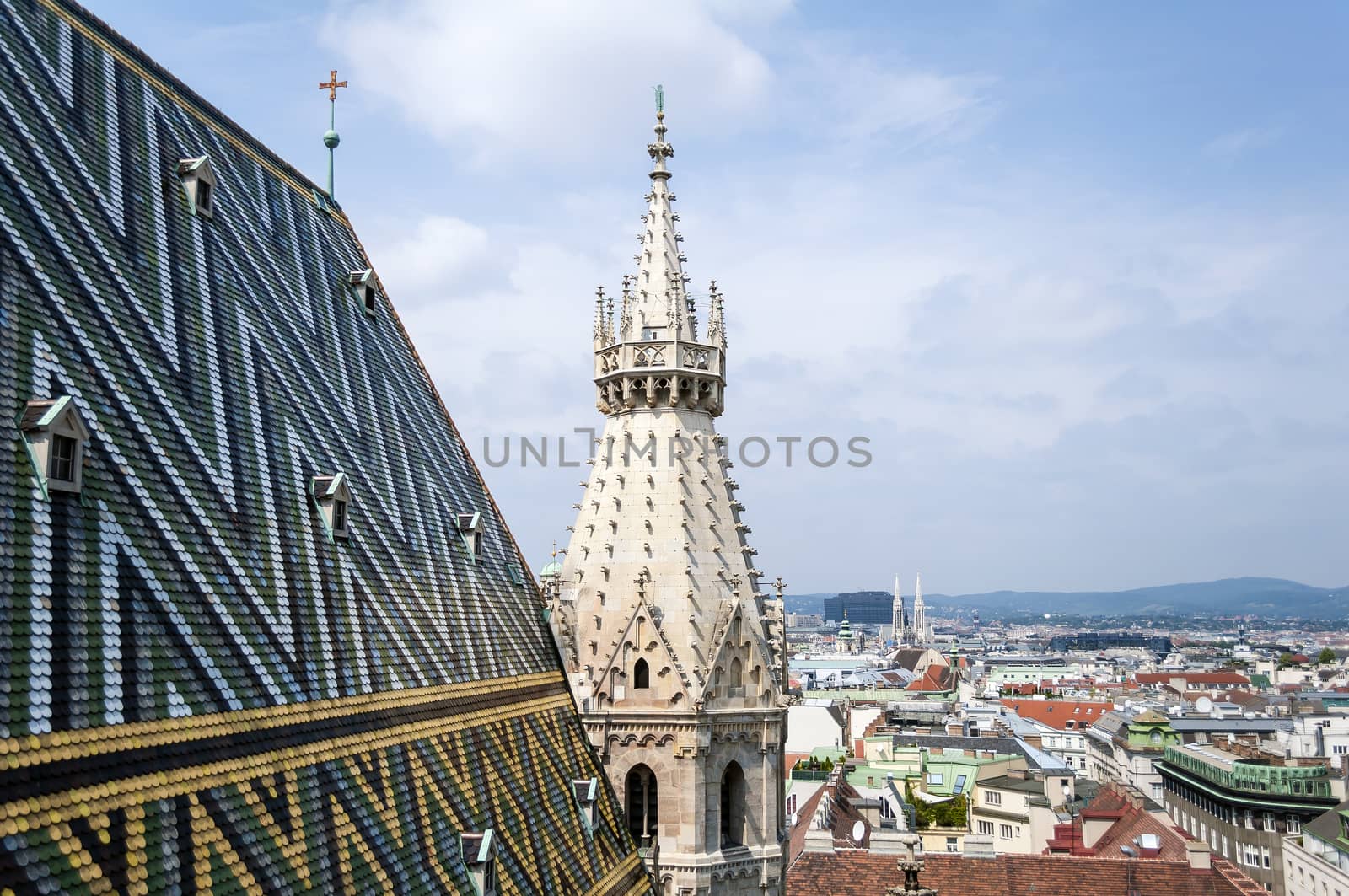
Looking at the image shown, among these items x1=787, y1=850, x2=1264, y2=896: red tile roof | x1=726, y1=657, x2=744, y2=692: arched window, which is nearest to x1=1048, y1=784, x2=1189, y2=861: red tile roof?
x1=787, y1=850, x2=1264, y2=896: red tile roof

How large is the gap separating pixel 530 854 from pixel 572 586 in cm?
850

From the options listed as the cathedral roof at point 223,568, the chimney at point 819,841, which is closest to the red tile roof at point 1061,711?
the chimney at point 819,841

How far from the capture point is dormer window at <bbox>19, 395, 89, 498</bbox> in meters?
10.2

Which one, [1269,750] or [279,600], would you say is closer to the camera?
[279,600]

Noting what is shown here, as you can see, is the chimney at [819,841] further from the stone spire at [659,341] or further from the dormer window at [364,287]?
the dormer window at [364,287]

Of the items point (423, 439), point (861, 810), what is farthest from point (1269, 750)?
point (423, 439)

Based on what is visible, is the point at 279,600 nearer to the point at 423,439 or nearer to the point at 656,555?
the point at 423,439

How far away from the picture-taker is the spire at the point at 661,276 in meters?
26.8

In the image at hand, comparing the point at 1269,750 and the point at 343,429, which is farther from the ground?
the point at 343,429

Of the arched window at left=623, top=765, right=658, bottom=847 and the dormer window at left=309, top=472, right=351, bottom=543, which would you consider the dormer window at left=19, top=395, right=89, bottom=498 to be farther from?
the arched window at left=623, top=765, right=658, bottom=847

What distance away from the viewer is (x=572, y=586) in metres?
25.1

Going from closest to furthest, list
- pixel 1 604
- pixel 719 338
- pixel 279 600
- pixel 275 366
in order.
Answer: pixel 1 604 < pixel 279 600 < pixel 275 366 < pixel 719 338

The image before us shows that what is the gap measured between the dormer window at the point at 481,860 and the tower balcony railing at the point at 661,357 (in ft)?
42.7

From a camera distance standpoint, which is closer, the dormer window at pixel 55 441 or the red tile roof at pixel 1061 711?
the dormer window at pixel 55 441
